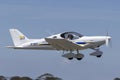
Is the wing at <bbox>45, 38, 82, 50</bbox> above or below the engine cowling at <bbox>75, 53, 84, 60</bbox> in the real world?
above

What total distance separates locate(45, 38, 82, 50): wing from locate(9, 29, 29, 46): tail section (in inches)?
211

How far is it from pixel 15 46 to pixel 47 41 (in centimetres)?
650

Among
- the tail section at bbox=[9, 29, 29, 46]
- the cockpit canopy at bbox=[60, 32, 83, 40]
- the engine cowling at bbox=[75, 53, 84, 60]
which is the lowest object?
the engine cowling at bbox=[75, 53, 84, 60]

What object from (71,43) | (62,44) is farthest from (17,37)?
(71,43)

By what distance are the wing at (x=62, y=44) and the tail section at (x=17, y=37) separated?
536cm

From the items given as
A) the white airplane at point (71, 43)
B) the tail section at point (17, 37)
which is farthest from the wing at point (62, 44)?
the tail section at point (17, 37)

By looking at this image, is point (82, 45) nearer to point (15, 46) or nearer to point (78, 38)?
point (78, 38)

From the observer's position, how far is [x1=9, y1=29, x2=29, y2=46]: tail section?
7038cm

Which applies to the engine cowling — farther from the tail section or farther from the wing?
the tail section

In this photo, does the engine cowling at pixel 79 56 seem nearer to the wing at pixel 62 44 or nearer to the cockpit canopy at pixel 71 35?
the wing at pixel 62 44

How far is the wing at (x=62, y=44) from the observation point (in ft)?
210

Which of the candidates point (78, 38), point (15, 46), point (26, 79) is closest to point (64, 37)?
point (78, 38)

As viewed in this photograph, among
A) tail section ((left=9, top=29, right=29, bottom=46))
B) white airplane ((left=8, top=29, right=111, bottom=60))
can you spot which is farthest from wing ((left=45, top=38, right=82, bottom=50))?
tail section ((left=9, top=29, right=29, bottom=46))

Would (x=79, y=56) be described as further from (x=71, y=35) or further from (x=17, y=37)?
(x=17, y=37)
